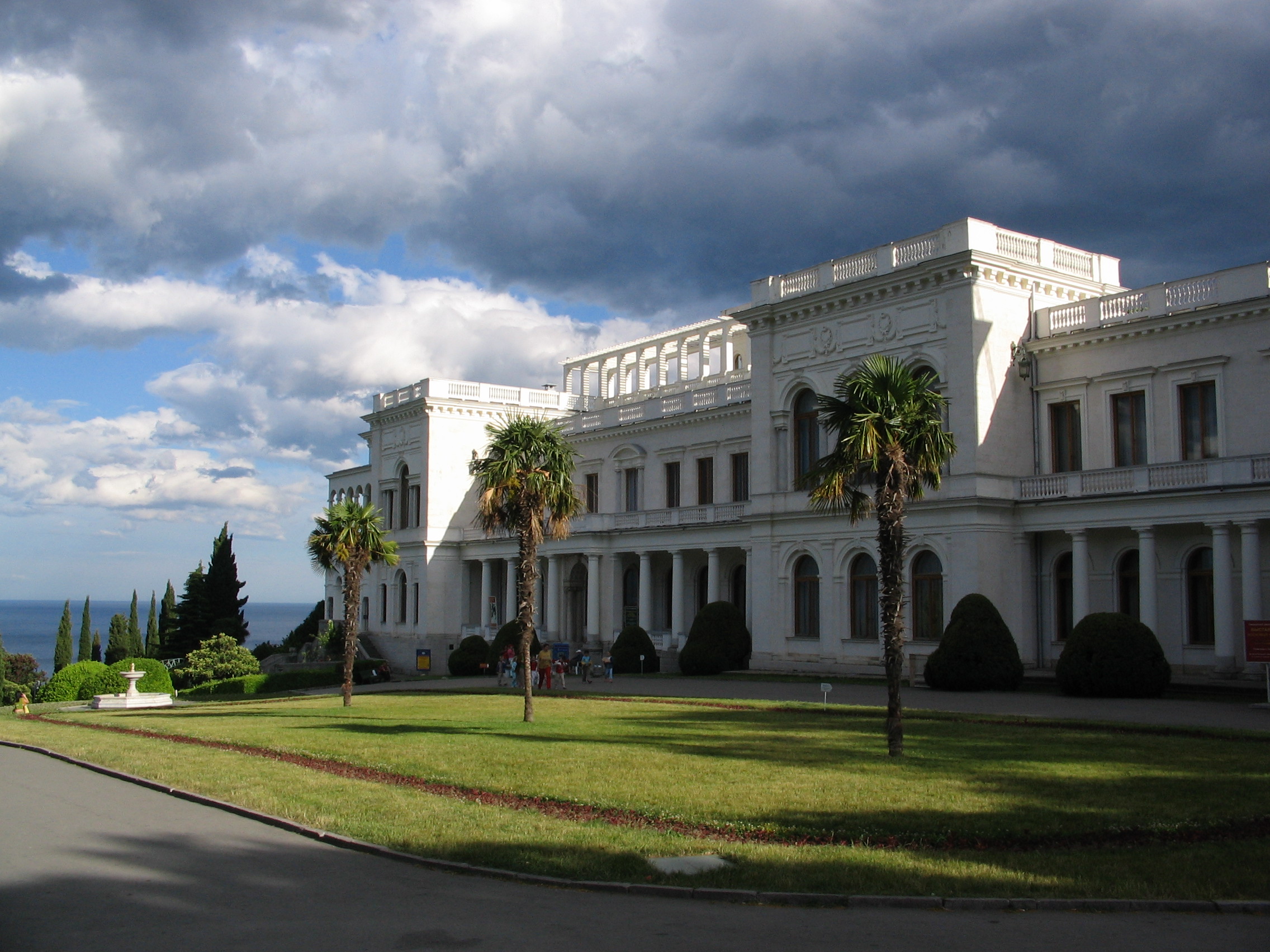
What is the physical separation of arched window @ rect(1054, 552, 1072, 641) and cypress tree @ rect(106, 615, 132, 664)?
261 ft

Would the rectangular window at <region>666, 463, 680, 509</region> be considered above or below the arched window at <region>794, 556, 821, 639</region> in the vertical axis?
above

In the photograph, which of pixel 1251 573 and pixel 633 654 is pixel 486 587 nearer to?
pixel 633 654

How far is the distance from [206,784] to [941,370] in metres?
29.2

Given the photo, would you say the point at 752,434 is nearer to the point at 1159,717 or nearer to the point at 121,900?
the point at 1159,717

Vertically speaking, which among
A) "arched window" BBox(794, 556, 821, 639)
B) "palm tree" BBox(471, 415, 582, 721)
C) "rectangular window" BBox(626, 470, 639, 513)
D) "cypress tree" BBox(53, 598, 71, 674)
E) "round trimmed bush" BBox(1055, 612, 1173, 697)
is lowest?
"cypress tree" BBox(53, 598, 71, 674)

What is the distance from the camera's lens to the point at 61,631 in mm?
102250

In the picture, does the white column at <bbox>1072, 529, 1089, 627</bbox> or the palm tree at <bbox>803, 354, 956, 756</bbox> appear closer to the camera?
the palm tree at <bbox>803, 354, 956, 756</bbox>

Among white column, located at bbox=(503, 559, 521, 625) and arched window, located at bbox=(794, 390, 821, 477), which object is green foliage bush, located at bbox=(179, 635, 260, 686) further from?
arched window, located at bbox=(794, 390, 821, 477)

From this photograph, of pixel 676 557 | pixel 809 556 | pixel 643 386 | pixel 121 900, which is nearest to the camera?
pixel 121 900

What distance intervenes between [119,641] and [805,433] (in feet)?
247

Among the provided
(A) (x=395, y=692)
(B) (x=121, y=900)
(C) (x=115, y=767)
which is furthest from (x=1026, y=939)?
(A) (x=395, y=692)

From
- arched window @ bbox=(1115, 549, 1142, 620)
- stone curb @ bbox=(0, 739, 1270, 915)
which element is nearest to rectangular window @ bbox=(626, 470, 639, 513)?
arched window @ bbox=(1115, 549, 1142, 620)

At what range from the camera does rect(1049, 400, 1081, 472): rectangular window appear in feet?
128

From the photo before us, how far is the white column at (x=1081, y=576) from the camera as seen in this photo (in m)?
36.3
